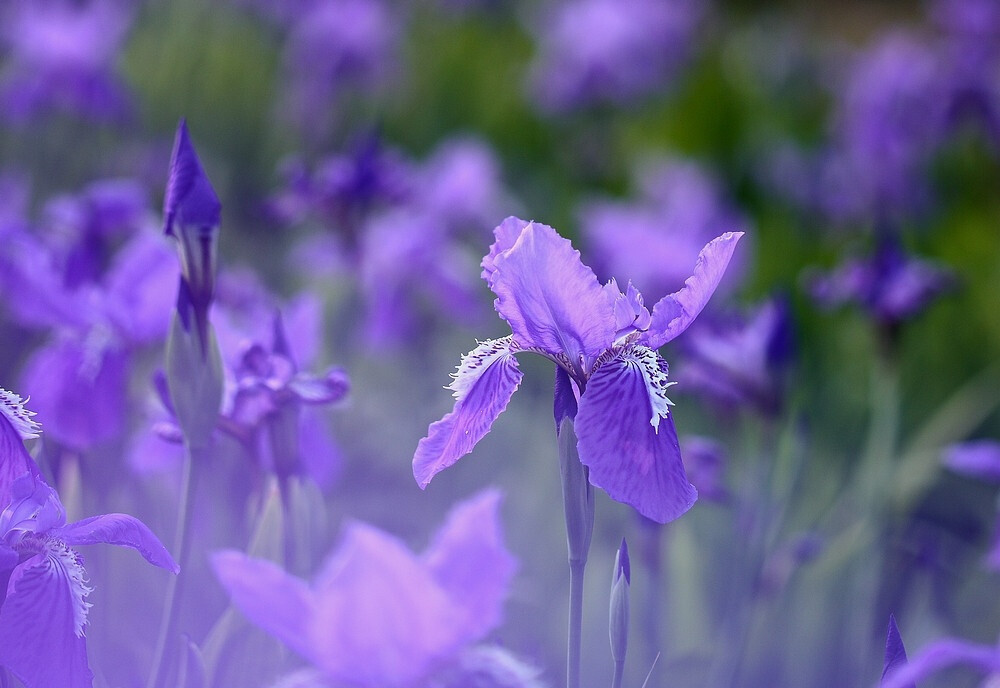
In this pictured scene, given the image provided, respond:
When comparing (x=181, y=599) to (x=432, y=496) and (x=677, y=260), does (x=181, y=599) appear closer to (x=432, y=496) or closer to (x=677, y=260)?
(x=432, y=496)

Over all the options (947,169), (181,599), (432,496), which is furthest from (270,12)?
(181,599)

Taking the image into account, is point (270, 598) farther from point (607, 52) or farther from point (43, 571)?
point (607, 52)

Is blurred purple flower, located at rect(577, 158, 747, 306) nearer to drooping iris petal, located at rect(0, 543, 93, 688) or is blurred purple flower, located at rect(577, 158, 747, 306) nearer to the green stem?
the green stem

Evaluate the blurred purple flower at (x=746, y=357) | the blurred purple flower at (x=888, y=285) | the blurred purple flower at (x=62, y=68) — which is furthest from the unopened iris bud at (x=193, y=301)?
the blurred purple flower at (x=62, y=68)

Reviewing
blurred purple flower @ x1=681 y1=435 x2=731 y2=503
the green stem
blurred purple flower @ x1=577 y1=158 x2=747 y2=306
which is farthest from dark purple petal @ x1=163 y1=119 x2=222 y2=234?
blurred purple flower @ x1=577 y1=158 x2=747 y2=306

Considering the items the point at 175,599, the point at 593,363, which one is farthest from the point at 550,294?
the point at 175,599

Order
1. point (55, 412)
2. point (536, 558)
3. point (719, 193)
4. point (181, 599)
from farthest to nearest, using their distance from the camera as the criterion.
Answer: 1. point (719, 193)
2. point (536, 558)
3. point (55, 412)
4. point (181, 599)
